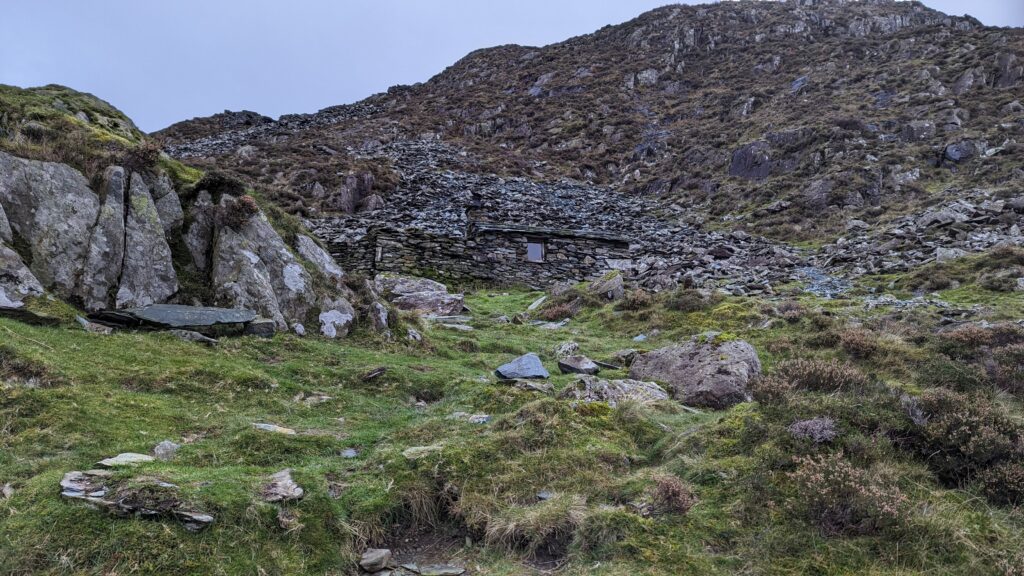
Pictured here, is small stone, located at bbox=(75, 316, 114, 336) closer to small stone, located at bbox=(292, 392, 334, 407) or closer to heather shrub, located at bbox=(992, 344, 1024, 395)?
small stone, located at bbox=(292, 392, 334, 407)

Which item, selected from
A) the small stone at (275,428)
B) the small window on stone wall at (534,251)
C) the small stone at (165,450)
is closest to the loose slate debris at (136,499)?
the small stone at (165,450)

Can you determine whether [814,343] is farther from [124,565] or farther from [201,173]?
[201,173]

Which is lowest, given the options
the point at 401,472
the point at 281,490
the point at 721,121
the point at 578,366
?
the point at 578,366

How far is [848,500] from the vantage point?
4.63m

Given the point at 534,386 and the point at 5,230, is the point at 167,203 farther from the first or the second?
the point at 534,386

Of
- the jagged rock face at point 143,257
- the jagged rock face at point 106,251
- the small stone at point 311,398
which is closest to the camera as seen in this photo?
the small stone at point 311,398

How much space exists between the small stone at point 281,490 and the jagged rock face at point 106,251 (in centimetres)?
672

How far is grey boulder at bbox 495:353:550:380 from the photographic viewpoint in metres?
9.73

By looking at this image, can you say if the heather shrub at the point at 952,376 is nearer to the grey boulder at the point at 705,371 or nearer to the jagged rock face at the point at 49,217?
the grey boulder at the point at 705,371

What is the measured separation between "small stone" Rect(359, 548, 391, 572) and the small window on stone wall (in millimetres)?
22808

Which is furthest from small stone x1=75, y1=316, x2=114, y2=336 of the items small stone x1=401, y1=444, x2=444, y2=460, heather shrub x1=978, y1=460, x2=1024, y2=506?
heather shrub x1=978, y1=460, x2=1024, y2=506

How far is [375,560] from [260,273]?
27.6 ft

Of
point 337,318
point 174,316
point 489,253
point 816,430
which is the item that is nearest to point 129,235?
point 174,316

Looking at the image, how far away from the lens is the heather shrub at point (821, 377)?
25.1ft
